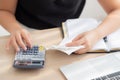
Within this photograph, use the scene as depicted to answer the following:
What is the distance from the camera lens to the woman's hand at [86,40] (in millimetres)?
830

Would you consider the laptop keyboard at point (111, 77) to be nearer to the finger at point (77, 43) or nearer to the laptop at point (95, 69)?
the laptop at point (95, 69)

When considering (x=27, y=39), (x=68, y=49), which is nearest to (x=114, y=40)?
(x=68, y=49)

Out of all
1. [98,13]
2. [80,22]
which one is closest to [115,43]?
[80,22]

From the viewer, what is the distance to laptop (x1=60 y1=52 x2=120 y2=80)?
0.73 metres

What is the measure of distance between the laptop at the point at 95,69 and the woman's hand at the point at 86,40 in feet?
0.16

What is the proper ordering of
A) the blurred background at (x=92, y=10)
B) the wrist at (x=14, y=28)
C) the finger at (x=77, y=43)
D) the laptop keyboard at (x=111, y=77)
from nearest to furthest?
the laptop keyboard at (x=111, y=77)
the finger at (x=77, y=43)
the wrist at (x=14, y=28)
the blurred background at (x=92, y=10)

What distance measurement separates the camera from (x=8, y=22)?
1.00 m

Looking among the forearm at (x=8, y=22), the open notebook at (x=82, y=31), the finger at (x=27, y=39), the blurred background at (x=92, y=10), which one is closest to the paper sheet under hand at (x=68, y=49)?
the open notebook at (x=82, y=31)

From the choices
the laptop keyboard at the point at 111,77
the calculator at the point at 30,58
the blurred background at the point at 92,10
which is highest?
the blurred background at the point at 92,10

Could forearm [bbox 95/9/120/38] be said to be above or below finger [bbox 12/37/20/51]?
above

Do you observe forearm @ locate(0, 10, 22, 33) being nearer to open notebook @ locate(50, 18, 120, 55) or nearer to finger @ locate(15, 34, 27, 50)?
finger @ locate(15, 34, 27, 50)

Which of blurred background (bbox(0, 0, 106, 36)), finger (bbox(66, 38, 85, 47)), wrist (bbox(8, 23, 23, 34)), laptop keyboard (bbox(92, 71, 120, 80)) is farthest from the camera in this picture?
blurred background (bbox(0, 0, 106, 36))

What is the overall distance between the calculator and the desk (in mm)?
23

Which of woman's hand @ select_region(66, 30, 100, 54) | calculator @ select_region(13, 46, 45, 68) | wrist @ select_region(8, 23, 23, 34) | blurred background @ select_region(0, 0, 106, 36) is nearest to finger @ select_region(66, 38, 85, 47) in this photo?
woman's hand @ select_region(66, 30, 100, 54)
